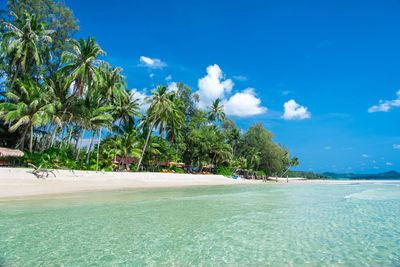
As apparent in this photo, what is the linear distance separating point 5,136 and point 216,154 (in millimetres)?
26347

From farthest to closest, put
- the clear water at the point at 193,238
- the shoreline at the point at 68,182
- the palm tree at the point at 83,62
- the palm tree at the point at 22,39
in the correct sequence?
the palm tree at the point at 83,62, the palm tree at the point at 22,39, the shoreline at the point at 68,182, the clear water at the point at 193,238

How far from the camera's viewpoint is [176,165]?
32.8 m

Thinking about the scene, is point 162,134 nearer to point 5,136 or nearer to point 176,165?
point 176,165

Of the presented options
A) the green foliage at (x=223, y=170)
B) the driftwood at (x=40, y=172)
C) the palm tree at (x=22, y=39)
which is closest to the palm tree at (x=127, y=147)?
the driftwood at (x=40, y=172)

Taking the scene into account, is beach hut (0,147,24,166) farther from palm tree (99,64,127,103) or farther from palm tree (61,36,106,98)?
palm tree (99,64,127,103)

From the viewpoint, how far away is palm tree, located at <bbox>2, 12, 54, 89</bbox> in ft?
58.7

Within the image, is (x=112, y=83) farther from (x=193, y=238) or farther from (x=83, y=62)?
(x=193, y=238)

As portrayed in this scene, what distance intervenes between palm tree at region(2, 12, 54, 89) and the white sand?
914cm

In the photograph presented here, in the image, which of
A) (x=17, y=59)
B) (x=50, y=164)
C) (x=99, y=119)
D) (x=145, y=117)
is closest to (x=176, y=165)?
(x=145, y=117)

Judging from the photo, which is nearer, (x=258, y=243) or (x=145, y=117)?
(x=258, y=243)

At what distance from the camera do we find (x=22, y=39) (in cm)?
1859

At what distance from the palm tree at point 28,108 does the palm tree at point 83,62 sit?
313cm

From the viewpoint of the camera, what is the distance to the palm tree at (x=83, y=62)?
66.0 ft

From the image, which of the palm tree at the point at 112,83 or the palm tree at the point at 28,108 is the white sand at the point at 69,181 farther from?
the palm tree at the point at 112,83
